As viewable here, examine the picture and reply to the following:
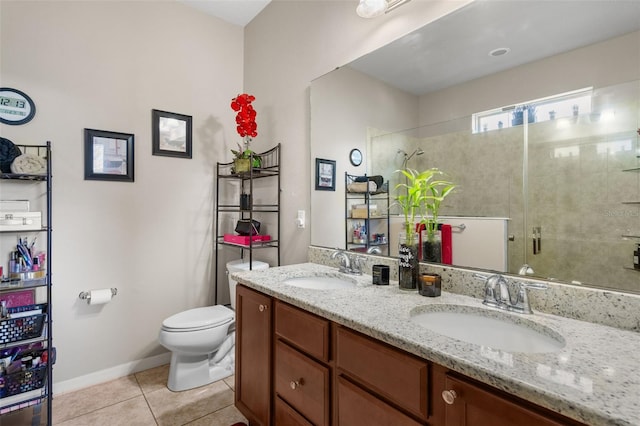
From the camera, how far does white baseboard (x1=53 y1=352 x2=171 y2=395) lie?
2.05 meters

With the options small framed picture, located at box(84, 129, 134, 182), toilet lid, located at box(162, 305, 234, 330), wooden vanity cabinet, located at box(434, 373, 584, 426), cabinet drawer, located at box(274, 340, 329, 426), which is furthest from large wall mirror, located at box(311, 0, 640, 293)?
small framed picture, located at box(84, 129, 134, 182)

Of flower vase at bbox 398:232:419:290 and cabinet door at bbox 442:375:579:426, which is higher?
flower vase at bbox 398:232:419:290

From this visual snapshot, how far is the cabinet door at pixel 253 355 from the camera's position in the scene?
142 centimetres

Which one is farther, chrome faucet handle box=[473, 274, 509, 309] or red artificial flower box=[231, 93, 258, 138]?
red artificial flower box=[231, 93, 258, 138]

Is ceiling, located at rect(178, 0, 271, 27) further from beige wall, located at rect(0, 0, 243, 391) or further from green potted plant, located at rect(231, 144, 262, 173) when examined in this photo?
green potted plant, located at rect(231, 144, 262, 173)

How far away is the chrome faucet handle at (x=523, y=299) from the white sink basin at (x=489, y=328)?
0.07 metres

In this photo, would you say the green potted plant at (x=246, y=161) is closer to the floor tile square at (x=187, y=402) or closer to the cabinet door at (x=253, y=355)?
the cabinet door at (x=253, y=355)

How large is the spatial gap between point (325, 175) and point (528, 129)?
1128 millimetres

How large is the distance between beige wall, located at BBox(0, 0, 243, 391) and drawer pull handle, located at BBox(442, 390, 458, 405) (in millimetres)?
2303

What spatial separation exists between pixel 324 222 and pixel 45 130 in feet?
6.23

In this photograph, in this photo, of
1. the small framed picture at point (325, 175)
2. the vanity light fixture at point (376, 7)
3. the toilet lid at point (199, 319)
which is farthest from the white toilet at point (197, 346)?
the vanity light fixture at point (376, 7)

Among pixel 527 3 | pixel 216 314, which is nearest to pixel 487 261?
pixel 527 3

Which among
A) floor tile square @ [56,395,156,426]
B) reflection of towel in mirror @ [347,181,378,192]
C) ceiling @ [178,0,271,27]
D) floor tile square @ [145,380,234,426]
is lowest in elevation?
floor tile square @ [145,380,234,426]

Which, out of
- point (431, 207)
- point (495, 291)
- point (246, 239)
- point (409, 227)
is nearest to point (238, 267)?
point (246, 239)
